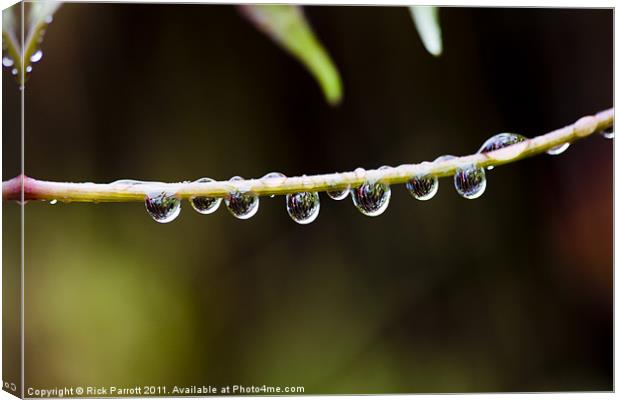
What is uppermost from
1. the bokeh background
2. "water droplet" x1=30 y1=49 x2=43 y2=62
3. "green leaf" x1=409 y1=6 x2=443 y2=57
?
"green leaf" x1=409 y1=6 x2=443 y2=57

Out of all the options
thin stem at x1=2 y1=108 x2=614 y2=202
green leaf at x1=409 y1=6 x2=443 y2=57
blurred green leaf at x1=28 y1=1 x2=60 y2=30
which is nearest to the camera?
thin stem at x1=2 y1=108 x2=614 y2=202

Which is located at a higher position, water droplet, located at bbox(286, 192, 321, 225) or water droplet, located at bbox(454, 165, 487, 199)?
water droplet, located at bbox(454, 165, 487, 199)

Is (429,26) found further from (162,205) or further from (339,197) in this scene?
(162,205)

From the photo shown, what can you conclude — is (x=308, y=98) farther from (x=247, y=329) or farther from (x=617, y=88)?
(x=617, y=88)

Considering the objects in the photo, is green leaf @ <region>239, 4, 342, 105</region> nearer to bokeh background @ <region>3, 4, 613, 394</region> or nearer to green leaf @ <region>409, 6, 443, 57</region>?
bokeh background @ <region>3, 4, 613, 394</region>

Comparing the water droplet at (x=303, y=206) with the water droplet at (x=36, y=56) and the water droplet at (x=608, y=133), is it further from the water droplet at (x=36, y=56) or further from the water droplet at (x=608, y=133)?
the water droplet at (x=608, y=133)

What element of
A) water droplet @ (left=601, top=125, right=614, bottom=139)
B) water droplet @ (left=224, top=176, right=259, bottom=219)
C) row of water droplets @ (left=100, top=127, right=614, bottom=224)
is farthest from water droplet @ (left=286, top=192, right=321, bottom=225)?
water droplet @ (left=601, top=125, right=614, bottom=139)

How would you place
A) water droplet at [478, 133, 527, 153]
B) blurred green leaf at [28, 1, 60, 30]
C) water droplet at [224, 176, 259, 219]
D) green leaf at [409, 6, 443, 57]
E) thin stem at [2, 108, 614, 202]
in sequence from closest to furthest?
1. thin stem at [2, 108, 614, 202]
2. water droplet at [224, 176, 259, 219]
3. water droplet at [478, 133, 527, 153]
4. blurred green leaf at [28, 1, 60, 30]
5. green leaf at [409, 6, 443, 57]
